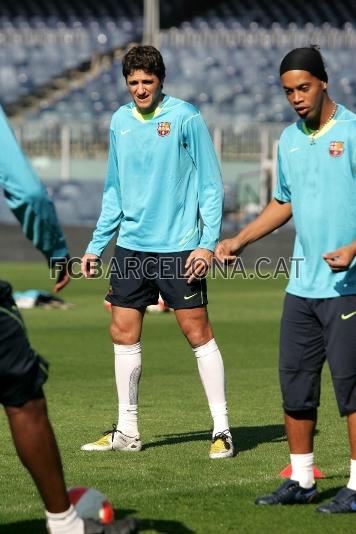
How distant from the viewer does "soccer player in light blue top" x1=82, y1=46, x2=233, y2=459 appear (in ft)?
23.7

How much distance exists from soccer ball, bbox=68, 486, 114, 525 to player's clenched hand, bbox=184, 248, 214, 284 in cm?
226

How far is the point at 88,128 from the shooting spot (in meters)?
29.6

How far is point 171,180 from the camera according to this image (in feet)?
23.9

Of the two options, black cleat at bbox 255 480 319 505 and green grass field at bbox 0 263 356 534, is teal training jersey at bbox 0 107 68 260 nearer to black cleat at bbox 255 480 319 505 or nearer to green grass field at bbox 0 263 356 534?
green grass field at bbox 0 263 356 534

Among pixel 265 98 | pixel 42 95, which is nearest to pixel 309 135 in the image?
pixel 265 98

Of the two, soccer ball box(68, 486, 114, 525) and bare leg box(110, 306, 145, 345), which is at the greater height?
bare leg box(110, 306, 145, 345)

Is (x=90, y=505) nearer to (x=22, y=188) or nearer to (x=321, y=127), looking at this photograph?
(x=22, y=188)

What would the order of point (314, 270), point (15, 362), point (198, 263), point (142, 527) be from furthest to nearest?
1. point (198, 263)
2. point (314, 270)
3. point (142, 527)
4. point (15, 362)

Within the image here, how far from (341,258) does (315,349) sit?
0.53 meters

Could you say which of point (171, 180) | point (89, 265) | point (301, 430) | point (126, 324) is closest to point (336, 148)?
point (301, 430)

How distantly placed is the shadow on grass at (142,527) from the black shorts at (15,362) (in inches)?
33.7

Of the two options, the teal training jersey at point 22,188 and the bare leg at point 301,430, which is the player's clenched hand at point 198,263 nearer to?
the bare leg at point 301,430

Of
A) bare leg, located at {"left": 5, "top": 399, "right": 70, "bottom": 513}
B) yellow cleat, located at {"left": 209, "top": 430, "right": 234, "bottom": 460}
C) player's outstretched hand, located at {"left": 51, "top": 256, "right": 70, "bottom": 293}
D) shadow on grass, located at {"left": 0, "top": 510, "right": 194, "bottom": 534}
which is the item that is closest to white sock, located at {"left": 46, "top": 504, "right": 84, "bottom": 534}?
bare leg, located at {"left": 5, "top": 399, "right": 70, "bottom": 513}

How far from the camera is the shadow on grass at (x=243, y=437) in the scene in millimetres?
7645
